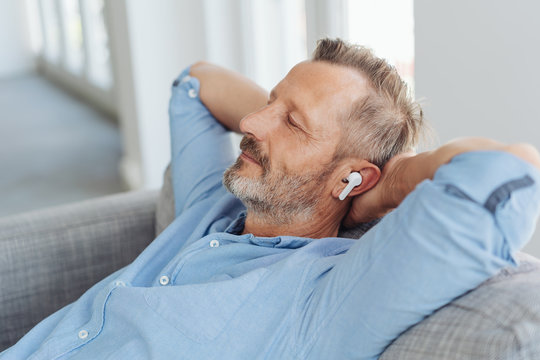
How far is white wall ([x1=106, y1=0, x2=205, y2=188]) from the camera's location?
10.0ft

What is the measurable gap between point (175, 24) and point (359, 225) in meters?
2.07

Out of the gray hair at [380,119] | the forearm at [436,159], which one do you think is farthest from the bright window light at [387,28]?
the forearm at [436,159]

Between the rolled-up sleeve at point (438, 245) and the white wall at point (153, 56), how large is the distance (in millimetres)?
2250

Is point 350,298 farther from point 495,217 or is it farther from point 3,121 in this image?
point 3,121

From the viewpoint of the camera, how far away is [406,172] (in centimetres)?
107

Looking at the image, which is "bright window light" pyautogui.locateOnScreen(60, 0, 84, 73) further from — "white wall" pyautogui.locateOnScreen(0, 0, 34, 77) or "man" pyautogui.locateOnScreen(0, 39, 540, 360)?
"man" pyautogui.locateOnScreen(0, 39, 540, 360)

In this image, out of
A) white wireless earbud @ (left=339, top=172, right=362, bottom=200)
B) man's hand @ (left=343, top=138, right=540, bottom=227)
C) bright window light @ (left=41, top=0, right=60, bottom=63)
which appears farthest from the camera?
bright window light @ (left=41, top=0, right=60, bottom=63)

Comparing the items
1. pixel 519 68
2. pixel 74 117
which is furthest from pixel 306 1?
pixel 74 117

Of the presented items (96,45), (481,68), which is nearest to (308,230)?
(481,68)

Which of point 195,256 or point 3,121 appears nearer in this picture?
point 195,256

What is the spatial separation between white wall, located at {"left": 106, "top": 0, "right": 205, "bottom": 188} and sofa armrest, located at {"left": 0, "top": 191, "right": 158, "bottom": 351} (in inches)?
58.4

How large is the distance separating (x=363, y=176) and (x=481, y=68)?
392 millimetres

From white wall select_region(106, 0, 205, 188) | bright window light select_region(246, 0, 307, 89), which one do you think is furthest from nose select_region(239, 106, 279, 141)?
white wall select_region(106, 0, 205, 188)

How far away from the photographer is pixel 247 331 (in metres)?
1.05
